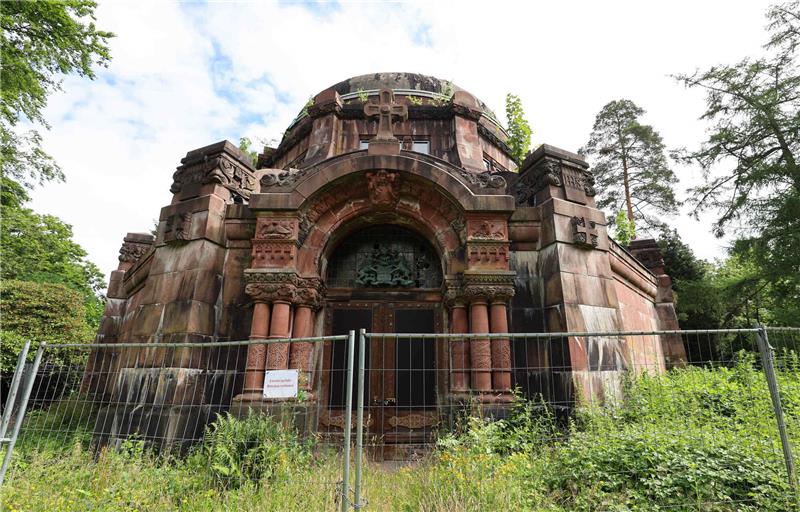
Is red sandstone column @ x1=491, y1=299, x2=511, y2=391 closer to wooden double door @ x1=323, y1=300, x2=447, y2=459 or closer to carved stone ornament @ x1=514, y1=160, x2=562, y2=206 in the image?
wooden double door @ x1=323, y1=300, x2=447, y2=459

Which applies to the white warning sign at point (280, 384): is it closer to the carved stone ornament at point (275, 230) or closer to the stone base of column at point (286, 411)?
the stone base of column at point (286, 411)

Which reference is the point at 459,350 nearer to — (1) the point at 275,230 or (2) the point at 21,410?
(1) the point at 275,230

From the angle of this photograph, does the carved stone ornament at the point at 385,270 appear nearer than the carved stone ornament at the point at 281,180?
No

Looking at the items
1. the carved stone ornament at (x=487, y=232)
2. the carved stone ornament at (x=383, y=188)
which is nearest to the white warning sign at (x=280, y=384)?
the carved stone ornament at (x=383, y=188)

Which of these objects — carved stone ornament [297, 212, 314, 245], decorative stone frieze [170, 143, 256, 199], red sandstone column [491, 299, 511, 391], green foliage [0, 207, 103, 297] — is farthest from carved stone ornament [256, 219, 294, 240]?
green foliage [0, 207, 103, 297]

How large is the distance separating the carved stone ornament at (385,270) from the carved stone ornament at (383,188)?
1.18 metres

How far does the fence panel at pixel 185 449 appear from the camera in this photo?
4.26 metres

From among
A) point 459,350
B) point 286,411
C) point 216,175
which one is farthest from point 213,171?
point 459,350

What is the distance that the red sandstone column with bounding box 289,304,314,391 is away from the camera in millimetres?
7203

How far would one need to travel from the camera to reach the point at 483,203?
25.3ft

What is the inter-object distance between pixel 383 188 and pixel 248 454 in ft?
17.0

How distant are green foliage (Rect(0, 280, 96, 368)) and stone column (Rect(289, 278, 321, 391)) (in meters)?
15.5

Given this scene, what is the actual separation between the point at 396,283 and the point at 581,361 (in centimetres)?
382

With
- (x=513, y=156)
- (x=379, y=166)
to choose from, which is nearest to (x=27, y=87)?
(x=379, y=166)
